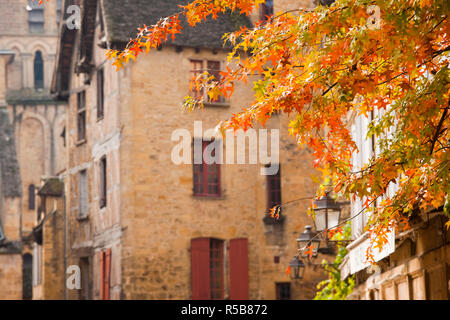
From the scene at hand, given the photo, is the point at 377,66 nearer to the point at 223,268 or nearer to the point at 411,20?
the point at 411,20

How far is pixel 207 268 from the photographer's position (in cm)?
3012

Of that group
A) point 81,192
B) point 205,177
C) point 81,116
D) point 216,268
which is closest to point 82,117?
point 81,116

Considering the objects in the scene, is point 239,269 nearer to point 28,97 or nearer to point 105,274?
point 105,274

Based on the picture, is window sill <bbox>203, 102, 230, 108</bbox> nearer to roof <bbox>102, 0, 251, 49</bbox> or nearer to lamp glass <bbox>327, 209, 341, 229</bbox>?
roof <bbox>102, 0, 251, 49</bbox>

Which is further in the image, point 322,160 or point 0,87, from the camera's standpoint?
point 0,87

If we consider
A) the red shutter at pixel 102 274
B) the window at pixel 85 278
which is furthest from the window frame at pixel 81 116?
the red shutter at pixel 102 274

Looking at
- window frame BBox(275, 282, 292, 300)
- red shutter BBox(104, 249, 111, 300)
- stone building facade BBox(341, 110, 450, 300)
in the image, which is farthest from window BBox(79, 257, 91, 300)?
stone building facade BBox(341, 110, 450, 300)

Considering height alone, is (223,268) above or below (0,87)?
below

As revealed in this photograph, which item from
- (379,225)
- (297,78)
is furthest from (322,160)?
(297,78)

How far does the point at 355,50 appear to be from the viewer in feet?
27.2

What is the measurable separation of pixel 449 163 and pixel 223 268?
73.2ft

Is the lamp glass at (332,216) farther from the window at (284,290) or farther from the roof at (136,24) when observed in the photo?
the window at (284,290)

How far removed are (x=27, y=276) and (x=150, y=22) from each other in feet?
90.4
